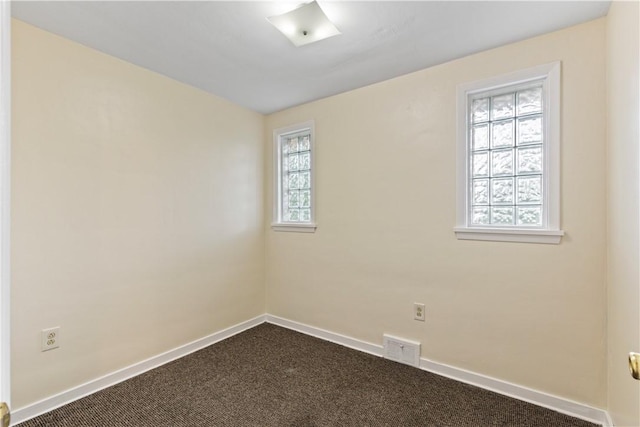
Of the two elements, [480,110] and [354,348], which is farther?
[354,348]

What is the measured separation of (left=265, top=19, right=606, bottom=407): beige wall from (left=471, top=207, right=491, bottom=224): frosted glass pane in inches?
5.9

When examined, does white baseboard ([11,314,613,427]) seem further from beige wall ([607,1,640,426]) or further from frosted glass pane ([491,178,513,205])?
frosted glass pane ([491,178,513,205])

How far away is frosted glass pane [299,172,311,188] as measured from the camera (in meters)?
3.19

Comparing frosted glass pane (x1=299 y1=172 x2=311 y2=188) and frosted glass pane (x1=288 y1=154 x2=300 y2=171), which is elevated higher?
Result: frosted glass pane (x1=288 y1=154 x2=300 y2=171)

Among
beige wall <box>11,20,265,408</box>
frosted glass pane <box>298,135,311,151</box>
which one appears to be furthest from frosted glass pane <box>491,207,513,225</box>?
beige wall <box>11,20,265,408</box>

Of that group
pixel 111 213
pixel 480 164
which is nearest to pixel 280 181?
pixel 111 213

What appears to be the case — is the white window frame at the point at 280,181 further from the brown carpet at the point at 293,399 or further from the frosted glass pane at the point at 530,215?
the frosted glass pane at the point at 530,215

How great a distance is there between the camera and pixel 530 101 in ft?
6.70

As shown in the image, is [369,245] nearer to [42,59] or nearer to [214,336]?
[214,336]

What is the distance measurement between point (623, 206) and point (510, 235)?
642 mm

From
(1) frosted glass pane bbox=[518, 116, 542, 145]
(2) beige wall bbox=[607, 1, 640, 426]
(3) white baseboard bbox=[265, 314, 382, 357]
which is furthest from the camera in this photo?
(3) white baseboard bbox=[265, 314, 382, 357]

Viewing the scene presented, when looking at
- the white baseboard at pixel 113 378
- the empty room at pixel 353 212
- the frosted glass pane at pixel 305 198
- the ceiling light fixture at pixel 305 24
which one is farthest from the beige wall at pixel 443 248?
the ceiling light fixture at pixel 305 24

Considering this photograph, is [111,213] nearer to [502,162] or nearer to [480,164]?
[480,164]

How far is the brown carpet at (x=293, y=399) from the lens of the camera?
1.81 m
